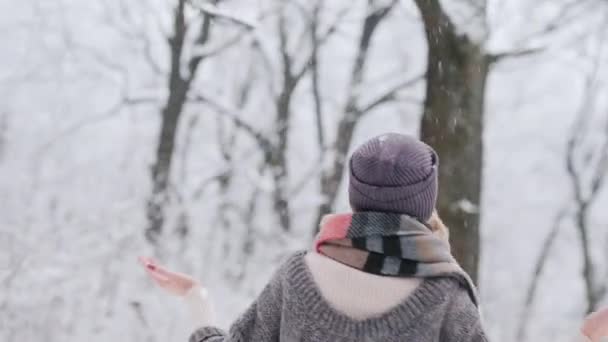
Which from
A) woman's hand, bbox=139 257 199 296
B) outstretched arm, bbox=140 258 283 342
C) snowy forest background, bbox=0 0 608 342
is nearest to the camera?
outstretched arm, bbox=140 258 283 342

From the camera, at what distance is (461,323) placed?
1720 mm

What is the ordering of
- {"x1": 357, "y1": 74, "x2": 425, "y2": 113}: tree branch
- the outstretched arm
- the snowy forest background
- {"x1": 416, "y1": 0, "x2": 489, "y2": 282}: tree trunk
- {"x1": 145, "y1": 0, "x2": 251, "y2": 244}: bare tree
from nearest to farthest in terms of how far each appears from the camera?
the outstretched arm
{"x1": 416, "y1": 0, "x2": 489, "y2": 282}: tree trunk
the snowy forest background
{"x1": 145, "y1": 0, "x2": 251, "y2": 244}: bare tree
{"x1": 357, "y1": 74, "x2": 425, "y2": 113}: tree branch

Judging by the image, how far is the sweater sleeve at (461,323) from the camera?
1719 millimetres

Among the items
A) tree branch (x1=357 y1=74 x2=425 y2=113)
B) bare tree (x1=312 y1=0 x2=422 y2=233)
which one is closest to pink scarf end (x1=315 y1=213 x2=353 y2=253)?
bare tree (x1=312 y1=0 x2=422 y2=233)

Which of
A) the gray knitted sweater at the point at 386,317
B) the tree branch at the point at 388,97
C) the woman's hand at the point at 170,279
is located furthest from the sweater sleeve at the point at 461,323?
the tree branch at the point at 388,97

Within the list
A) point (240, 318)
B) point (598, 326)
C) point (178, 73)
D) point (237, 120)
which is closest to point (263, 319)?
point (240, 318)

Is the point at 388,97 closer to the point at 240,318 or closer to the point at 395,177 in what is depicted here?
the point at 240,318

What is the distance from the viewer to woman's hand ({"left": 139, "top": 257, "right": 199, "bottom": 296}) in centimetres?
239

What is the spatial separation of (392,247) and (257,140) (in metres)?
12.2

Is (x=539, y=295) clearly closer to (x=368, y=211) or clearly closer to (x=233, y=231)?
(x=233, y=231)

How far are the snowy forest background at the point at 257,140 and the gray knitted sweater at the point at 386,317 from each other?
2809 millimetres

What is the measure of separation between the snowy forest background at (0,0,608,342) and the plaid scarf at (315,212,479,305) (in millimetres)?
2845

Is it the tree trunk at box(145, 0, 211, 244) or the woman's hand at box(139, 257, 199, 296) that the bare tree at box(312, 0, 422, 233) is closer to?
the tree trunk at box(145, 0, 211, 244)

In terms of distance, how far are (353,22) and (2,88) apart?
754 centimetres
